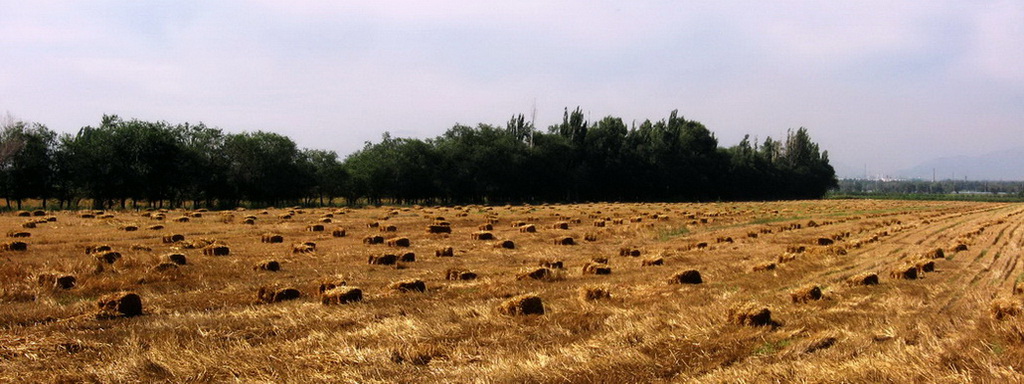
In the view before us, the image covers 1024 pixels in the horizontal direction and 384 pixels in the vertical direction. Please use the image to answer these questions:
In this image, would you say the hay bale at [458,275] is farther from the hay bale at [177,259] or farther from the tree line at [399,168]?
the tree line at [399,168]

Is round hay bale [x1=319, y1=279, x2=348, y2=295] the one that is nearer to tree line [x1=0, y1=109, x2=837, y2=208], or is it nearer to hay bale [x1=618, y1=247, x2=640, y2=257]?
hay bale [x1=618, y1=247, x2=640, y2=257]

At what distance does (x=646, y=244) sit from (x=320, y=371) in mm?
19901

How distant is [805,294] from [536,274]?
5664 mm

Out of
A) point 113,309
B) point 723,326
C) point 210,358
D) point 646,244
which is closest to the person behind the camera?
point 210,358

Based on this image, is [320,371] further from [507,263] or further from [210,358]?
[507,263]

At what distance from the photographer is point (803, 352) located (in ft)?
24.7

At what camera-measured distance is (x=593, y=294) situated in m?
11.4

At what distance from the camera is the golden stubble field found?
6.89 meters

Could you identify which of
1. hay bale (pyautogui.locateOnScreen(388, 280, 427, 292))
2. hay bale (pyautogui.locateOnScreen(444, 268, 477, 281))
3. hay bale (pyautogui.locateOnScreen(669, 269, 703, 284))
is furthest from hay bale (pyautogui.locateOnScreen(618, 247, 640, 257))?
hay bale (pyautogui.locateOnScreen(388, 280, 427, 292))

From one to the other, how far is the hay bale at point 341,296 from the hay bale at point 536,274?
413 cm

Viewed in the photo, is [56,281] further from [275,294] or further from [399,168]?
[399,168]

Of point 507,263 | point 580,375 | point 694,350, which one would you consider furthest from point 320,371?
point 507,263

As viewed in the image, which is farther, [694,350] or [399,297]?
[399,297]

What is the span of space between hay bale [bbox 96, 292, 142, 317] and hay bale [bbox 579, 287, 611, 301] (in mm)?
7306
